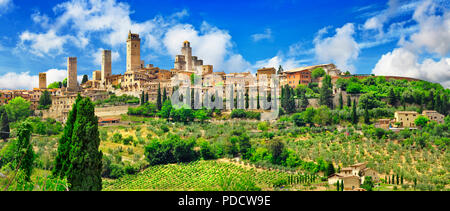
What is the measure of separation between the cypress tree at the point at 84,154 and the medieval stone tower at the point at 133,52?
128 ft

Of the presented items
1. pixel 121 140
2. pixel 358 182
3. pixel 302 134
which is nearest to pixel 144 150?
pixel 121 140

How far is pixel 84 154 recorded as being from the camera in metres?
10.7

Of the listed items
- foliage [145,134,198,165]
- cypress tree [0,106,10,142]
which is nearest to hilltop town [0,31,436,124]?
cypress tree [0,106,10,142]

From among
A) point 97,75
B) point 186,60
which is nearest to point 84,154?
point 97,75

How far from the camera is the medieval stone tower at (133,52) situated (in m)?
49.2

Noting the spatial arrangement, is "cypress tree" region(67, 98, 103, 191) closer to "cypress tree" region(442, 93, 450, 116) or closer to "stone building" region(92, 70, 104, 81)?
"cypress tree" region(442, 93, 450, 116)

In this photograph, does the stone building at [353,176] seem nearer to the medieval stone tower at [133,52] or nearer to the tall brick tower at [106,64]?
the medieval stone tower at [133,52]

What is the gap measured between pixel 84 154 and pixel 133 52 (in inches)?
1591

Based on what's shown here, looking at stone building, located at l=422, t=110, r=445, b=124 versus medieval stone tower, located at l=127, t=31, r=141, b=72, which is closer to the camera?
stone building, located at l=422, t=110, r=445, b=124

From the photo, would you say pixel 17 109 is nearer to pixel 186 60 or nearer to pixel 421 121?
pixel 186 60

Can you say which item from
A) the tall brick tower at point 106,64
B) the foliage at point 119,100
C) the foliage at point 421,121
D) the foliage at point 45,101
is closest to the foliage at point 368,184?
the foliage at point 421,121

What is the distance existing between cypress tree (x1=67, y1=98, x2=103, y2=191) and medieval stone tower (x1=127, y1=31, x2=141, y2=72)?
39048 millimetres

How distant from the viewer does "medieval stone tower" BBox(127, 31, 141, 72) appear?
49188 millimetres
